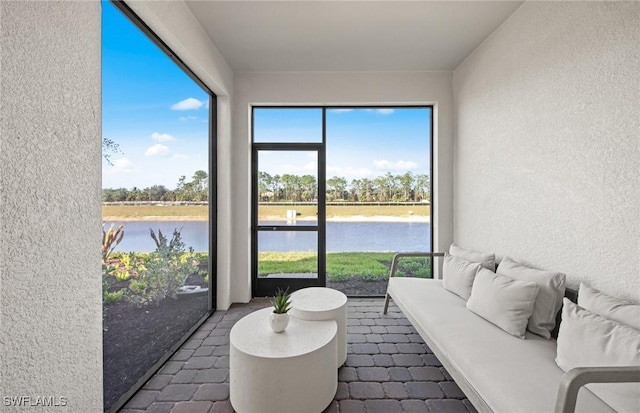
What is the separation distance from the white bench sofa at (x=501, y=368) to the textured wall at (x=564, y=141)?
2.13 ft

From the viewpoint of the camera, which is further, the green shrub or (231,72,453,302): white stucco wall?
(231,72,453,302): white stucco wall

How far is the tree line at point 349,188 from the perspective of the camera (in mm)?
3943

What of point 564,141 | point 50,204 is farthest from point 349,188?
point 50,204

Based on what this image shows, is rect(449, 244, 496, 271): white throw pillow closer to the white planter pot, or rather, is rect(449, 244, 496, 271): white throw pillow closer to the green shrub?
the white planter pot

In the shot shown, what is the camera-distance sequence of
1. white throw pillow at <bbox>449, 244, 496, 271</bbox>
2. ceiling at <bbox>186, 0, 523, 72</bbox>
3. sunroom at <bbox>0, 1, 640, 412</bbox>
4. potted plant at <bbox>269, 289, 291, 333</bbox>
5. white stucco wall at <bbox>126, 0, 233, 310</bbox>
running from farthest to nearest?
white throw pillow at <bbox>449, 244, 496, 271</bbox> → ceiling at <bbox>186, 0, 523, 72</bbox> → white stucco wall at <bbox>126, 0, 233, 310</bbox> → potted plant at <bbox>269, 289, 291, 333</bbox> → sunroom at <bbox>0, 1, 640, 412</bbox>

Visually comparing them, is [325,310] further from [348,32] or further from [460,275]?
[348,32]

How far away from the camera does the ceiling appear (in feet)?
8.08

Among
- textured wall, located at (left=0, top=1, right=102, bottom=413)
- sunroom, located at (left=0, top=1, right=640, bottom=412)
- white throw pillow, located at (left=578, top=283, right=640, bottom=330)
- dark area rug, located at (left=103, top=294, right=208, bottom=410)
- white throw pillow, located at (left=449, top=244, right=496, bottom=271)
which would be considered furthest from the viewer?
white throw pillow, located at (left=449, top=244, right=496, bottom=271)

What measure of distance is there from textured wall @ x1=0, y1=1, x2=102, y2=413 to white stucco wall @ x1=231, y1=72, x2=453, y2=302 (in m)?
2.24

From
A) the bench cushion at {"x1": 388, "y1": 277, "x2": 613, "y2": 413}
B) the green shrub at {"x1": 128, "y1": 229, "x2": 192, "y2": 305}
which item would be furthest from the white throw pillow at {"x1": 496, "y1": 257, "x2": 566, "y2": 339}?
the green shrub at {"x1": 128, "y1": 229, "x2": 192, "y2": 305}

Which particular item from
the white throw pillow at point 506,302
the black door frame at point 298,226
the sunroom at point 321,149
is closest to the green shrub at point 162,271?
the sunroom at point 321,149

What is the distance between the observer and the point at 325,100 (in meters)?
3.74

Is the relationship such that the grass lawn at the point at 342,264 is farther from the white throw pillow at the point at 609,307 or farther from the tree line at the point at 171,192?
the white throw pillow at the point at 609,307

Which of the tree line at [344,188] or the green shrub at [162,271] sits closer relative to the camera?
the green shrub at [162,271]
